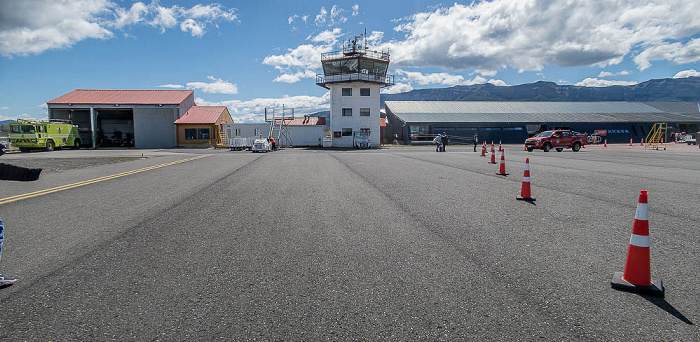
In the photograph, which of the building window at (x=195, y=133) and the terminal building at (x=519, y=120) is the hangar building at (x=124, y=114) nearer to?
the building window at (x=195, y=133)

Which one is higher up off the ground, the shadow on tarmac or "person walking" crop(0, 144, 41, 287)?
"person walking" crop(0, 144, 41, 287)

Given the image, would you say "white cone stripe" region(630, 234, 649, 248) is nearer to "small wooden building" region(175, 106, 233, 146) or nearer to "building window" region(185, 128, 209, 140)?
"small wooden building" region(175, 106, 233, 146)

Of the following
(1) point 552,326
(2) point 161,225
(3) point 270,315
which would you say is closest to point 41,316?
(3) point 270,315

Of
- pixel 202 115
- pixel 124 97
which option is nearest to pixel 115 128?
pixel 124 97

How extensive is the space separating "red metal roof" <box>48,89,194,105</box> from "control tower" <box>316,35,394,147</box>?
760 inches

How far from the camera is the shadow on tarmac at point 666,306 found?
2.80 metres

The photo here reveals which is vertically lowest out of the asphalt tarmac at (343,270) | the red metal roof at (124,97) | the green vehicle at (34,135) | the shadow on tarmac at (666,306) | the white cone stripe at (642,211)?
the shadow on tarmac at (666,306)

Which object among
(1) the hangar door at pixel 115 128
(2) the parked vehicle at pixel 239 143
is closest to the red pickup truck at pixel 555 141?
(2) the parked vehicle at pixel 239 143

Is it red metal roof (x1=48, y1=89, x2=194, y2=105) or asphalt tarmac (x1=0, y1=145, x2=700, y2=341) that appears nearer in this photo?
asphalt tarmac (x1=0, y1=145, x2=700, y2=341)

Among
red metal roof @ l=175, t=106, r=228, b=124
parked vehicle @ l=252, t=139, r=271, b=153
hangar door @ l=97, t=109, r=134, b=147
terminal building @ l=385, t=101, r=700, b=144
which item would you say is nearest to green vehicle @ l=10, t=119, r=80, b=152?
hangar door @ l=97, t=109, r=134, b=147

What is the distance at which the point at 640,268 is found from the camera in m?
3.35

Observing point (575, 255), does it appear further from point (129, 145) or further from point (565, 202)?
point (129, 145)

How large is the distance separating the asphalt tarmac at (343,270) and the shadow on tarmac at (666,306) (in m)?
0.02

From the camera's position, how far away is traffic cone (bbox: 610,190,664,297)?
3.29m
